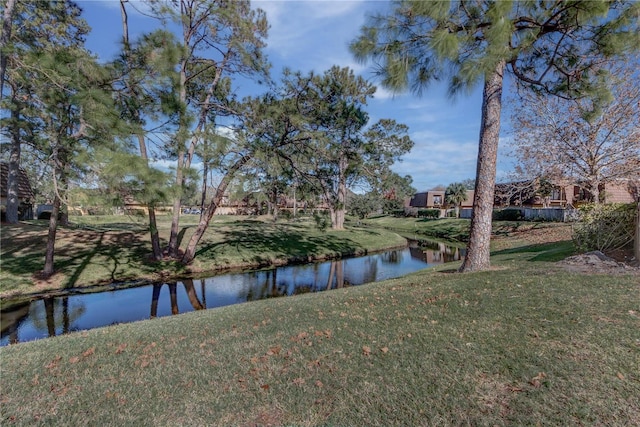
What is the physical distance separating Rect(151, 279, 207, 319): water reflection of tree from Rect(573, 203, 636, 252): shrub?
10401mm

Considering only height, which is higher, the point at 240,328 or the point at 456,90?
the point at 456,90

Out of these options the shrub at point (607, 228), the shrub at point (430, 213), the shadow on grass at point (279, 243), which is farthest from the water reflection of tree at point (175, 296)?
the shrub at point (430, 213)

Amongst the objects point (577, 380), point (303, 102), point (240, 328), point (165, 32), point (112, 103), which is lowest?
point (240, 328)

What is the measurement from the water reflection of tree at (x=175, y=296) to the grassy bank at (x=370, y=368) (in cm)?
370

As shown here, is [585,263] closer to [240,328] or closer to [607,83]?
[607,83]

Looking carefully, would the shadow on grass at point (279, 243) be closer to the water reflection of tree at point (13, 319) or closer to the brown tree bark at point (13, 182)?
the water reflection of tree at point (13, 319)

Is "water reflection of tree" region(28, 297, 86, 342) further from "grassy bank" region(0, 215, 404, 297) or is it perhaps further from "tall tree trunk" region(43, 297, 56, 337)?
"grassy bank" region(0, 215, 404, 297)

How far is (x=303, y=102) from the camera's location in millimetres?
10516

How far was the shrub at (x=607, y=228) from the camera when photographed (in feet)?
25.2

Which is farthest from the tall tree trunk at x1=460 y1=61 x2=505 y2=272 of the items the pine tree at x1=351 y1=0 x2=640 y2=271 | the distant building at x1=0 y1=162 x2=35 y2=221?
the distant building at x1=0 y1=162 x2=35 y2=221

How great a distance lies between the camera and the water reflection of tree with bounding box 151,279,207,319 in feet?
28.8

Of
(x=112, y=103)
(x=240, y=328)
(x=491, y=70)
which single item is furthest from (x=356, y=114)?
(x=240, y=328)

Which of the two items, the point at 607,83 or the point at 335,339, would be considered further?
the point at 607,83

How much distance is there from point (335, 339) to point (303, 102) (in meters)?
8.34
